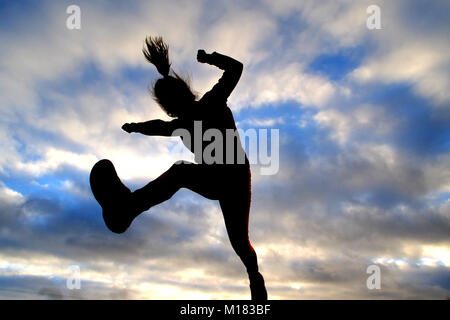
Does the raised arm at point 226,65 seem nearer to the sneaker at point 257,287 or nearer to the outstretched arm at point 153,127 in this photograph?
the outstretched arm at point 153,127

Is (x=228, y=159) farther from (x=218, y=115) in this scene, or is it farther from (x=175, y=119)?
(x=175, y=119)

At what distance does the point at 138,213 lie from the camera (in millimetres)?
3965

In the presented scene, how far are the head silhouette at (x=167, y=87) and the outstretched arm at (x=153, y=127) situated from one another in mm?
261

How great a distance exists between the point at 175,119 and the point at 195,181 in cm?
80

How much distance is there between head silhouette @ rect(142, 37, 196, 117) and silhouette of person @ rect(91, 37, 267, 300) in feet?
0.04

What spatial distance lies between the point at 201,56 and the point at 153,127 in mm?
998

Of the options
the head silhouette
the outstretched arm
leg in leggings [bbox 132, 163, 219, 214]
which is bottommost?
leg in leggings [bbox 132, 163, 219, 214]

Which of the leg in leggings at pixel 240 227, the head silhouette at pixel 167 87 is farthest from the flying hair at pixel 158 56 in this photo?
the leg in leggings at pixel 240 227

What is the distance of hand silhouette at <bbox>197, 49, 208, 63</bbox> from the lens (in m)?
4.03

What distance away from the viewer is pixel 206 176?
4.06 meters

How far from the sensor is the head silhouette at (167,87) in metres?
4.40

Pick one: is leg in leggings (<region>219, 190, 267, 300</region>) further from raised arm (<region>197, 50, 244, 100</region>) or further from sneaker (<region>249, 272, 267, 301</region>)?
raised arm (<region>197, 50, 244, 100</region>)

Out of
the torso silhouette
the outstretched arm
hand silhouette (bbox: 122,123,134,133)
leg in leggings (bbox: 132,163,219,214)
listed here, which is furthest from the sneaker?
hand silhouette (bbox: 122,123,134,133)
